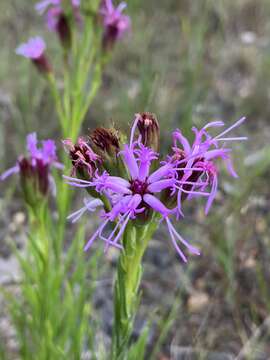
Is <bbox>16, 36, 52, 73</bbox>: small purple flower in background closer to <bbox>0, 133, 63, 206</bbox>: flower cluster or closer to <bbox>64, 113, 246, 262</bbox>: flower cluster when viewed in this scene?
<bbox>0, 133, 63, 206</bbox>: flower cluster

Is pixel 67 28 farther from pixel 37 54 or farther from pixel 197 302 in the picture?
pixel 197 302

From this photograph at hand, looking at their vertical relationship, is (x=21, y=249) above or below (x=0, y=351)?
above

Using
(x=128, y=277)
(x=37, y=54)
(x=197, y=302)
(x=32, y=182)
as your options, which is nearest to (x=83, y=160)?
(x=128, y=277)

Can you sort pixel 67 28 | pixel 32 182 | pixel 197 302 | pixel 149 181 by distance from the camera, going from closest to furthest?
pixel 149 181 < pixel 32 182 < pixel 67 28 < pixel 197 302

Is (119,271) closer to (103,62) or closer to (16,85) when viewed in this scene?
(103,62)

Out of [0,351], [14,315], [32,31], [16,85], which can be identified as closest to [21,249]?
[14,315]

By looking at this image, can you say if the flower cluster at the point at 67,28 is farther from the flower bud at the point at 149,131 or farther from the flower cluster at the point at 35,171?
the flower bud at the point at 149,131

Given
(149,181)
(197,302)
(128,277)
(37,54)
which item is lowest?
(197,302)

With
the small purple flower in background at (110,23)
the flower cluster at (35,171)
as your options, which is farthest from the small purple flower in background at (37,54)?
the flower cluster at (35,171)
